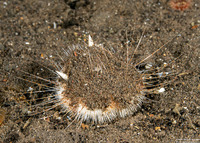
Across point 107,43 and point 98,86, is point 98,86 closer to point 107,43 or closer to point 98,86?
point 98,86

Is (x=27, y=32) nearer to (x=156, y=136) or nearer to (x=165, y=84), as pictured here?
(x=165, y=84)

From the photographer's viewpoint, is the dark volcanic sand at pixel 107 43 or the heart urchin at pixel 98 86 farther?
the dark volcanic sand at pixel 107 43

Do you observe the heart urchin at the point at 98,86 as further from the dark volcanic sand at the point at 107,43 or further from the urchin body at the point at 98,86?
the dark volcanic sand at the point at 107,43

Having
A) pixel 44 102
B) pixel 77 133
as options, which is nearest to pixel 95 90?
pixel 77 133

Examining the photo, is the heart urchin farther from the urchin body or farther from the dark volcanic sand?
the dark volcanic sand

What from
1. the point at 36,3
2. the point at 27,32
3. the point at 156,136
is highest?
the point at 36,3

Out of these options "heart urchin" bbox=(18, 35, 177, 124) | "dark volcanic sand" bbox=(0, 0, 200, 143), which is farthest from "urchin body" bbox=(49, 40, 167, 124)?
"dark volcanic sand" bbox=(0, 0, 200, 143)

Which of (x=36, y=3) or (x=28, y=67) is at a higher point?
→ (x=36, y=3)

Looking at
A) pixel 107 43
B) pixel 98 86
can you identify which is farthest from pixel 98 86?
pixel 107 43

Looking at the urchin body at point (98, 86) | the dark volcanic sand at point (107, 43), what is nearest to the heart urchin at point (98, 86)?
the urchin body at point (98, 86)
